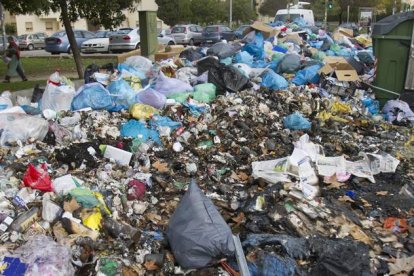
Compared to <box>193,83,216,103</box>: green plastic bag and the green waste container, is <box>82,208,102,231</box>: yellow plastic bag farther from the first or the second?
the green waste container

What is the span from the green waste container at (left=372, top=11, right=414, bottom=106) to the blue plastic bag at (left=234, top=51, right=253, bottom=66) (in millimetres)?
2471

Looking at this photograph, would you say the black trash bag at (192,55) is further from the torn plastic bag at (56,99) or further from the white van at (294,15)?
the white van at (294,15)

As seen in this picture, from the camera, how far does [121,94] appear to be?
20.7 ft

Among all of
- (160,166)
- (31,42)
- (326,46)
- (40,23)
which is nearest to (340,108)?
(160,166)

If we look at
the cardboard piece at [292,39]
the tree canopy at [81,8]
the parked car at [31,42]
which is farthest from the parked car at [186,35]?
the tree canopy at [81,8]

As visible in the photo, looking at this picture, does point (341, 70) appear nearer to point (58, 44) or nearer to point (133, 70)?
point (133, 70)

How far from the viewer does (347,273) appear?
2834 millimetres

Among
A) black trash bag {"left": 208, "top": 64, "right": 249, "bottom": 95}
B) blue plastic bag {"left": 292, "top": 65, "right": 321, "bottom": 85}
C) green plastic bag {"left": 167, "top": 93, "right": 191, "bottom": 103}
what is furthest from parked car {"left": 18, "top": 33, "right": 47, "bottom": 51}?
green plastic bag {"left": 167, "top": 93, "right": 191, "bottom": 103}

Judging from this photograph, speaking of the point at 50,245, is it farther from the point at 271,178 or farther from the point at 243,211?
the point at 271,178

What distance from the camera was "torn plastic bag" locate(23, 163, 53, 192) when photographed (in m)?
3.93

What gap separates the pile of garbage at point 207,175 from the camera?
3.10 meters

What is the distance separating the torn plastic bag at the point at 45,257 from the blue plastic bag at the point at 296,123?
375cm

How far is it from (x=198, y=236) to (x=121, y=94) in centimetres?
367

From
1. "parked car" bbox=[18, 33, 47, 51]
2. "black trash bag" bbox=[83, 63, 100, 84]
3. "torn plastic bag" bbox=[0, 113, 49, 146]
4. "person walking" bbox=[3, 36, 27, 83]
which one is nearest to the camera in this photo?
"torn plastic bag" bbox=[0, 113, 49, 146]
